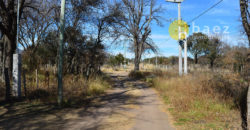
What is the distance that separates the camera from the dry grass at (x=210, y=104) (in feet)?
17.0

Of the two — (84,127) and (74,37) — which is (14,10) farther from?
(84,127)

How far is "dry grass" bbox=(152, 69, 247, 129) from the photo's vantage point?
517 centimetres

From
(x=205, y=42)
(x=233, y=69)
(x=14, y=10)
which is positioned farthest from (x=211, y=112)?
(x=205, y=42)

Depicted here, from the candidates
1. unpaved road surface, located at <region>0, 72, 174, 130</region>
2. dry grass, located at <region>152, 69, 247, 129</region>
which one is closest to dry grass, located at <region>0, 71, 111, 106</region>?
unpaved road surface, located at <region>0, 72, 174, 130</region>

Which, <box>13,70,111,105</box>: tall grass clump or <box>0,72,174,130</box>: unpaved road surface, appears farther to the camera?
<box>13,70,111,105</box>: tall grass clump

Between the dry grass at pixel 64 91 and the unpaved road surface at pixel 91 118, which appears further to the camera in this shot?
the dry grass at pixel 64 91

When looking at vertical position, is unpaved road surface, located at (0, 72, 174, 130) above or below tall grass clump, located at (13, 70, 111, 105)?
below

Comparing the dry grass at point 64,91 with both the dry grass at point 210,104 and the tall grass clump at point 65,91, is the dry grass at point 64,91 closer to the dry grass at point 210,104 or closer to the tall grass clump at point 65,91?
the tall grass clump at point 65,91

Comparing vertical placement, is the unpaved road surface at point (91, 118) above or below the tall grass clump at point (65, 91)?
below

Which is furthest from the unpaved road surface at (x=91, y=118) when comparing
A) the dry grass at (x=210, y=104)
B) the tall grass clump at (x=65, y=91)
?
the tall grass clump at (x=65, y=91)

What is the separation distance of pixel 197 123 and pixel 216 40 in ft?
100

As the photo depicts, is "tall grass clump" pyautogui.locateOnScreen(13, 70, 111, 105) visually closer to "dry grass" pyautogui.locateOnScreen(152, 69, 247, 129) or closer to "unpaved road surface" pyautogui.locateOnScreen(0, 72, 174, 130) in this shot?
"unpaved road surface" pyautogui.locateOnScreen(0, 72, 174, 130)

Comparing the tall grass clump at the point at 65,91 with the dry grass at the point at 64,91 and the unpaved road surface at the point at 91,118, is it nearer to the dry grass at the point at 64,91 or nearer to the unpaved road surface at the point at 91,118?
the dry grass at the point at 64,91

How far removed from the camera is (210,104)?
6691 mm
